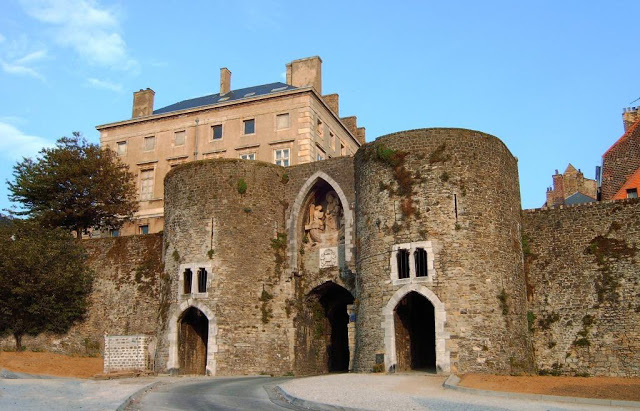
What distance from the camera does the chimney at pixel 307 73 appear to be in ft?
146

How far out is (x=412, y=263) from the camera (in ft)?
81.5

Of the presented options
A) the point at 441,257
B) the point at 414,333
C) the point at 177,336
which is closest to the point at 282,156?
the point at 177,336

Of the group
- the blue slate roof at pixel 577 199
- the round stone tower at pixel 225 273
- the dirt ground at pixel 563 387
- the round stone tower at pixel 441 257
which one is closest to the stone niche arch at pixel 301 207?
the round stone tower at pixel 225 273

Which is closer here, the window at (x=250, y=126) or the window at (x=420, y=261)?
the window at (x=420, y=261)

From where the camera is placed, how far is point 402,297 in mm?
24922

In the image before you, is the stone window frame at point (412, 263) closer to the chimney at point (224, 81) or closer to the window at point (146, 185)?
the window at point (146, 185)

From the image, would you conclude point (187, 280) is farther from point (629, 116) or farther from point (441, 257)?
point (629, 116)

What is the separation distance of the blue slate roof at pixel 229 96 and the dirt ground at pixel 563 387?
27.4m

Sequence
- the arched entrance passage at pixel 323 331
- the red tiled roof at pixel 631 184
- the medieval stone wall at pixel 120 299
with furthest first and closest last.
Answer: the red tiled roof at pixel 631 184, the medieval stone wall at pixel 120 299, the arched entrance passage at pixel 323 331

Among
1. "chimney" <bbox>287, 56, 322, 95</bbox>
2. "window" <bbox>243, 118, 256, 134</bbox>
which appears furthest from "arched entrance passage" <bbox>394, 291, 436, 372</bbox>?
"chimney" <bbox>287, 56, 322, 95</bbox>

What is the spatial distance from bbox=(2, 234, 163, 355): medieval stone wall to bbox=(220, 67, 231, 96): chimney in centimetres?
1664


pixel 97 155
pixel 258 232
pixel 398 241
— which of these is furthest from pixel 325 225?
pixel 97 155

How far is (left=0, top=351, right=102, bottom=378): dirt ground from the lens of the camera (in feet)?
91.4

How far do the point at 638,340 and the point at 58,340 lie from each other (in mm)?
23789
